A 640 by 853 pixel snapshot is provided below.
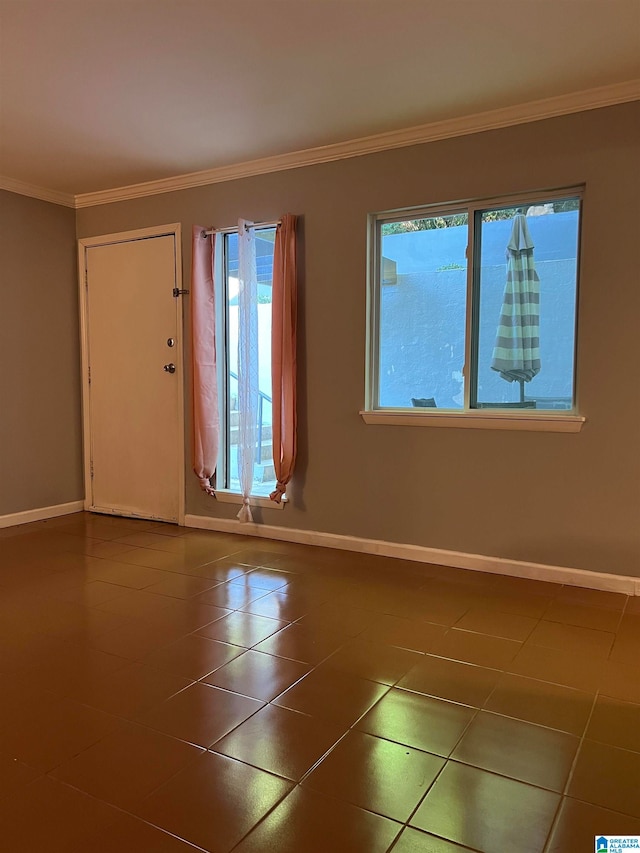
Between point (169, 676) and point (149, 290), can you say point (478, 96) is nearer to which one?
point (149, 290)

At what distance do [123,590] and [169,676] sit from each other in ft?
3.26

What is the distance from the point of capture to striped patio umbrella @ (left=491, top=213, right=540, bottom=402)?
3.25m

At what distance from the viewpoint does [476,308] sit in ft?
11.2

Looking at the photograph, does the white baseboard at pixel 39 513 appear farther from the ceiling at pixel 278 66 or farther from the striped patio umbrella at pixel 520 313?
the striped patio umbrella at pixel 520 313

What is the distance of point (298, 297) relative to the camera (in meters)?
3.88

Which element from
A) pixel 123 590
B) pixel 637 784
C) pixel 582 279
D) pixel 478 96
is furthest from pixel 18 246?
pixel 637 784

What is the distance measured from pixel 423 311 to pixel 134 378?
7.34 feet

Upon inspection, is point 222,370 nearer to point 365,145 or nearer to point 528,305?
point 365,145

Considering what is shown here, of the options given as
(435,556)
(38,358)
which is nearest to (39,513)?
(38,358)

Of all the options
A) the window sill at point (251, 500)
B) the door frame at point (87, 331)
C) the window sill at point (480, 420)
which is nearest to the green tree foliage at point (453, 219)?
the window sill at point (480, 420)

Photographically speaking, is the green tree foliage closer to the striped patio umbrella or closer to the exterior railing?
the striped patio umbrella

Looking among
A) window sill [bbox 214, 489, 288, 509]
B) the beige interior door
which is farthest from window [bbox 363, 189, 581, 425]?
the beige interior door

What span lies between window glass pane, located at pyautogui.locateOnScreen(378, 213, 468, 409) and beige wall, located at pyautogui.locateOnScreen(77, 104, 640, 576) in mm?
150

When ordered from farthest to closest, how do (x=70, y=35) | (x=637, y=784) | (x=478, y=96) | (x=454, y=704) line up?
1. (x=478, y=96)
2. (x=70, y=35)
3. (x=454, y=704)
4. (x=637, y=784)
